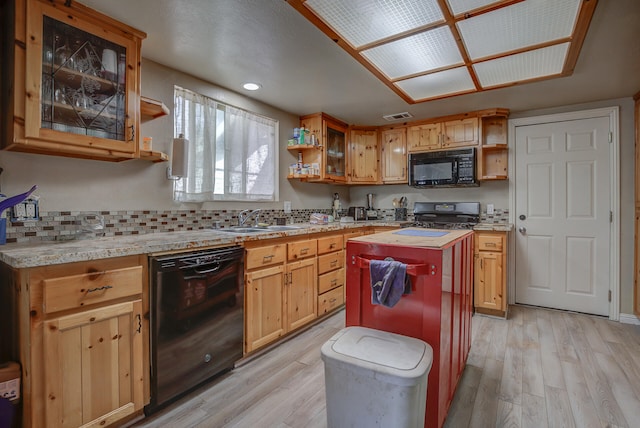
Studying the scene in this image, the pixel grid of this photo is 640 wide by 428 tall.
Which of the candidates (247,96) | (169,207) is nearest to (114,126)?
(169,207)

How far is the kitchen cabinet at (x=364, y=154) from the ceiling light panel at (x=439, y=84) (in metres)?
1.23

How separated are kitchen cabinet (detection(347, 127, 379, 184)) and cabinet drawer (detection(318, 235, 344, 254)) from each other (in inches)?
50.0

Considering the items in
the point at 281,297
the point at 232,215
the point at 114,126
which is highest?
the point at 114,126

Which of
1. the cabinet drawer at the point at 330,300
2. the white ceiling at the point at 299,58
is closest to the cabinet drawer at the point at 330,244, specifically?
the cabinet drawer at the point at 330,300

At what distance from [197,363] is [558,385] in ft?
7.48

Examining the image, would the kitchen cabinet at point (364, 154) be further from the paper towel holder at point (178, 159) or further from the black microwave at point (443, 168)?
the paper towel holder at point (178, 159)

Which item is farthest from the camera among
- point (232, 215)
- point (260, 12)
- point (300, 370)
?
point (232, 215)

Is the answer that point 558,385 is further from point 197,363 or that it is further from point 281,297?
point 197,363

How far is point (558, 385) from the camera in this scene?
1.93 meters

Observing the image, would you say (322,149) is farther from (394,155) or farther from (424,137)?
(424,137)

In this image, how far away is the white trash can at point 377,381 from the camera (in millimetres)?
1123

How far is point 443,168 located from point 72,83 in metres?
3.47

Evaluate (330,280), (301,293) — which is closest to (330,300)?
(330,280)

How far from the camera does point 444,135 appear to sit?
374 centimetres
